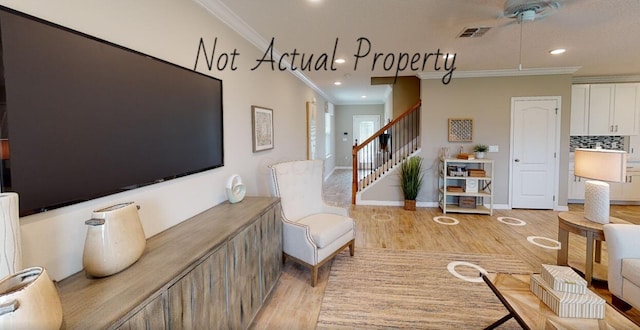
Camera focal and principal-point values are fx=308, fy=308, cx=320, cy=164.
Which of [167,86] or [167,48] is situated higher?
[167,48]

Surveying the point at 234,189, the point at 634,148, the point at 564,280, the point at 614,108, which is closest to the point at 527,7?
the point at 564,280

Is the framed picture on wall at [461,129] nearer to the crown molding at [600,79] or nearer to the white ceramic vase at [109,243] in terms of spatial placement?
the crown molding at [600,79]

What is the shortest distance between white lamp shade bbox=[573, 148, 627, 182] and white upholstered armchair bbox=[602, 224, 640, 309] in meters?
0.46

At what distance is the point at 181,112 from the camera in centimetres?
209

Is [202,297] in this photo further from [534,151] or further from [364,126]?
[364,126]

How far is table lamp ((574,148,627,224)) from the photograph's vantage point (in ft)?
8.39

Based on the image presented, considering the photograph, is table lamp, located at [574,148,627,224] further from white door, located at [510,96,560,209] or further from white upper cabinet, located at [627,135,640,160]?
white upper cabinet, located at [627,135,640,160]

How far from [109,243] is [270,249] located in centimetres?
141

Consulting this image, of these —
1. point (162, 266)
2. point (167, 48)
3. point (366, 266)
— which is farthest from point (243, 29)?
point (366, 266)

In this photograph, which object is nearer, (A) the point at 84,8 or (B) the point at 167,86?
(A) the point at 84,8

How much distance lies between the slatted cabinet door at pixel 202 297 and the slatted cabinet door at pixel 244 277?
10cm

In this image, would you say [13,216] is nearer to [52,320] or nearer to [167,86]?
[52,320]

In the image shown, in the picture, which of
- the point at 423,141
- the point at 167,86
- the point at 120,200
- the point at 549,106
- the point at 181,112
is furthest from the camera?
the point at 423,141

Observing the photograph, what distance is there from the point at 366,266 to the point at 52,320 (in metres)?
2.71
